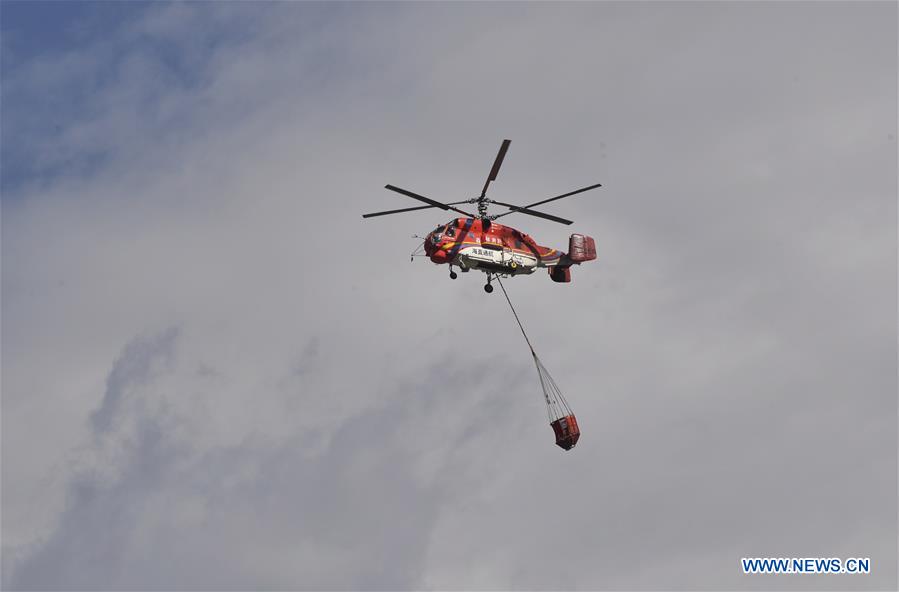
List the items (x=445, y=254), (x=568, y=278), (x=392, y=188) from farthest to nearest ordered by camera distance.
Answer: (x=568, y=278) < (x=445, y=254) < (x=392, y=188)

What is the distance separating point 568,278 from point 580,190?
486 inches

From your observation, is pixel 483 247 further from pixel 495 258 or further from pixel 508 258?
pixel 508 258

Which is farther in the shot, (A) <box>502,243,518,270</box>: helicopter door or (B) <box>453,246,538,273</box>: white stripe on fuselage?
(A) <box>502,243,518,270</box>: helicopter door

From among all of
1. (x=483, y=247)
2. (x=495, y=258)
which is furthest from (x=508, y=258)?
(x=483, y=247)

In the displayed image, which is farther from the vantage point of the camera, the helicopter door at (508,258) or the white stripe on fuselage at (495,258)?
the helicopter door at (508,258)

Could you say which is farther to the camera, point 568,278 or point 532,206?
point 568,278

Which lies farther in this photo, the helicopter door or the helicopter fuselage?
the helicopter door

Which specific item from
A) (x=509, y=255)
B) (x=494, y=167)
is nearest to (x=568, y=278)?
(x=509, y=255)

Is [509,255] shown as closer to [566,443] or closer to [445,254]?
[445,254]

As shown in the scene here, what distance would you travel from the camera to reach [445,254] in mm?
80062

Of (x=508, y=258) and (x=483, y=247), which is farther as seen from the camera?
(x=508, y=258)

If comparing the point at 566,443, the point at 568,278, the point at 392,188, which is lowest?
the point at 566,443

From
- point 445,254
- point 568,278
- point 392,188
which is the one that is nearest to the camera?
point 392,188

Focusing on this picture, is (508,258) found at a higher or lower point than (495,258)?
higher
